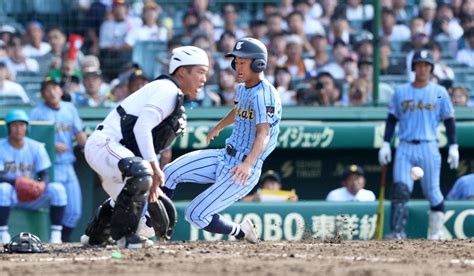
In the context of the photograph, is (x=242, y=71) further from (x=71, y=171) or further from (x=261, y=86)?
(x=71, y=171)

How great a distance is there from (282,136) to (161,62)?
173 cm

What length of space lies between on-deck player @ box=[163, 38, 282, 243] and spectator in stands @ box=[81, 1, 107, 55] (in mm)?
5138

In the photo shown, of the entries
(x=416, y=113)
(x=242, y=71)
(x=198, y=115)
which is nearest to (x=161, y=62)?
(x=198, y=115)

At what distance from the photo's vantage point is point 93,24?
1325 centimetres

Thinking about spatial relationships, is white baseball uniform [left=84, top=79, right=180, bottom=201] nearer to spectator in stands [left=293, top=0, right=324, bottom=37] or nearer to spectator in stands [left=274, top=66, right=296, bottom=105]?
spectator in stands [left=274, top=66, right=296, bottom=105]

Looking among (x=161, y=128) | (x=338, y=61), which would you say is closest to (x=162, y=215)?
(x=161, y=128)

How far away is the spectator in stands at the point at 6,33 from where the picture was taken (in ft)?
42.5

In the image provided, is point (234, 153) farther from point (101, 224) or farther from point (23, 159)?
point (23, 159)

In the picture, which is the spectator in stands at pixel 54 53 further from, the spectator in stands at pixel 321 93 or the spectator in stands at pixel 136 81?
the spectator in stands at pixel 321 93

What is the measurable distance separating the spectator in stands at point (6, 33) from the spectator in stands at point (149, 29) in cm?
130

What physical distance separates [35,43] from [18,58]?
352 millimetres

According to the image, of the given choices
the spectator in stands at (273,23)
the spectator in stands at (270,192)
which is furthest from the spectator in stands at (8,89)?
the spectator in stands at (273,23)

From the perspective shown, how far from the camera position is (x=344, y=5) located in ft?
46.1

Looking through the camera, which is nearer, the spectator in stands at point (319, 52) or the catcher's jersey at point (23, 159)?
the catcher's jersey at point (23, 159)
